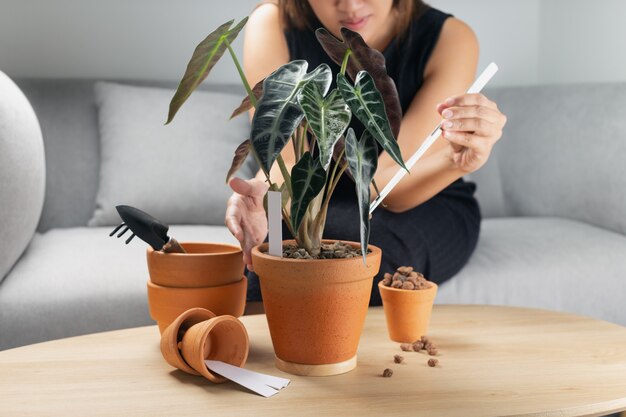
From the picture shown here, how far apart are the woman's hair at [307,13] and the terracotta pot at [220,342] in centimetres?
109

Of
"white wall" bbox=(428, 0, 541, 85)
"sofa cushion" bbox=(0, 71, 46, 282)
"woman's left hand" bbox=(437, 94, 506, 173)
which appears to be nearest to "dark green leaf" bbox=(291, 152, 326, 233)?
"woman's left hand" bbox=(437, 94, 506, 173)

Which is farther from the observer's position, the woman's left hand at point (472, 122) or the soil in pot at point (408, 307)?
the woman's left hand at point (472, 122)

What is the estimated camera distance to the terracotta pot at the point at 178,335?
871mm

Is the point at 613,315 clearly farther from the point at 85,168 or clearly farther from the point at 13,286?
the point at 85,168

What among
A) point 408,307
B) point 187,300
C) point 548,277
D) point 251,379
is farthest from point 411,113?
point 251,379

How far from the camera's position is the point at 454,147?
136 cm

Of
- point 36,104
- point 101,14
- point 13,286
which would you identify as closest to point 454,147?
point 13,286

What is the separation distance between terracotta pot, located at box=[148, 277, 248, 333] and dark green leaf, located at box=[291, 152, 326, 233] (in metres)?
0.26

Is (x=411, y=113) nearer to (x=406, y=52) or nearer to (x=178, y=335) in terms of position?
(x=406, y=52)

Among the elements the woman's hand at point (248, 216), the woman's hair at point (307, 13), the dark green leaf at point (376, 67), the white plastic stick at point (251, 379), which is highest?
the woman's hair at point (307, 13)

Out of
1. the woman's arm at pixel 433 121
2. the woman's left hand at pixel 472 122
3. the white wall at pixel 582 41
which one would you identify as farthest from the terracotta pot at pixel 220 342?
the white wall at pixel 582 41

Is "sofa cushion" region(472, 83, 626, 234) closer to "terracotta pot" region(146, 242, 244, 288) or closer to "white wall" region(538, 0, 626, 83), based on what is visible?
"white wall" region(538, 0, 626, 83)

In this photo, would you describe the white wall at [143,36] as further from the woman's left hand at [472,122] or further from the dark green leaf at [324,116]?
the dark green leaf at [324,116]

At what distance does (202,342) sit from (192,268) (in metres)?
Answer: 0.15
